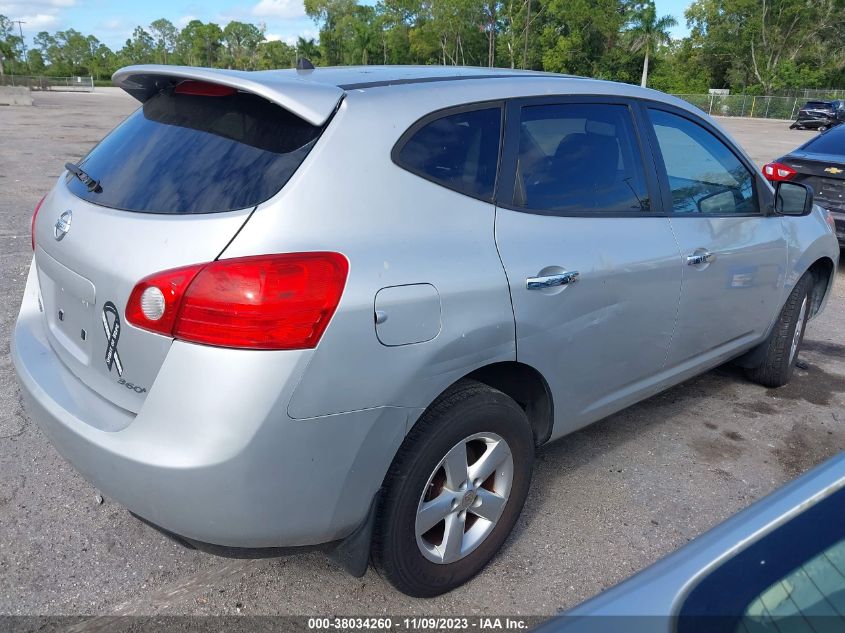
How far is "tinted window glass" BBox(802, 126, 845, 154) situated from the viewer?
24.8ft

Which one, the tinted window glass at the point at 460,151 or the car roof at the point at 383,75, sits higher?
the car roof at the point at 383,75

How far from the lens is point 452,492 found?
2445mm

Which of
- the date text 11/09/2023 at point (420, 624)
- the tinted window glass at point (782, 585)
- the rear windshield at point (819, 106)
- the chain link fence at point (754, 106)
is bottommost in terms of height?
the chain link fence at point (754, 106)

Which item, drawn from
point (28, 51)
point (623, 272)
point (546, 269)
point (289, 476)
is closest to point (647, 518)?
point (623, 272)

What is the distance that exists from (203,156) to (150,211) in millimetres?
235

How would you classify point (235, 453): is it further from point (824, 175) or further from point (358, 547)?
point (824, 175)

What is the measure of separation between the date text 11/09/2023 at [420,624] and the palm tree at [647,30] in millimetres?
70388

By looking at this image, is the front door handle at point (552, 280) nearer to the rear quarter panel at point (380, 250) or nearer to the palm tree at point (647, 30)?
the rear quarter panel at point (380, 250)

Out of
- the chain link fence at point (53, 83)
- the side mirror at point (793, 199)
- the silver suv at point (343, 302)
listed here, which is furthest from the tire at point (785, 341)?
the chain link fence at point (53, 83)

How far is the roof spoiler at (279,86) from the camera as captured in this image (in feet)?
7.04

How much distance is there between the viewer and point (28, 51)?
114062 mm

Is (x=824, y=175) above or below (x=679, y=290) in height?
below

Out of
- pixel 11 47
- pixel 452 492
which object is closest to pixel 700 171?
pixel 452 492

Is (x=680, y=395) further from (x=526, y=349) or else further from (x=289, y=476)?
(x=289, y=476)
